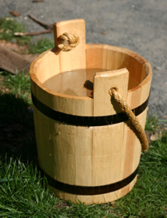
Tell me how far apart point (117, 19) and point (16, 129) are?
141 inches

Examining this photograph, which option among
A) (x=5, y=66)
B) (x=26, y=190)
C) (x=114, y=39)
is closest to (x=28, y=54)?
(x=5, y=66)

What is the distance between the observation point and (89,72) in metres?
2.72

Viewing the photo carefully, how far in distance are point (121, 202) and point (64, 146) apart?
762 mm

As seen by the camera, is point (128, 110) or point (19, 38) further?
point (19, 38)

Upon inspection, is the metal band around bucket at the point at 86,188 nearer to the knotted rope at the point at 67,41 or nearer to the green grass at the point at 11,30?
the knotted rope at the point at 67,41

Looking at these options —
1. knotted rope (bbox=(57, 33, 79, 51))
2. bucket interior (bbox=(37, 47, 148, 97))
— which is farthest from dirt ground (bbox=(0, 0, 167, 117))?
knotted rope (bbox=(57, 33, 79, 51))

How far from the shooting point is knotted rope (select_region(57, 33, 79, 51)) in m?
2.43

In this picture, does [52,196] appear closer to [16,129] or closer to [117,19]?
[16,129]

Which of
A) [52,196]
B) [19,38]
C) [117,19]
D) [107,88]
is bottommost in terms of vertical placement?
[52,196]

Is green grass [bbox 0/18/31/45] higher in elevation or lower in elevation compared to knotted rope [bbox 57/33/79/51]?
lower

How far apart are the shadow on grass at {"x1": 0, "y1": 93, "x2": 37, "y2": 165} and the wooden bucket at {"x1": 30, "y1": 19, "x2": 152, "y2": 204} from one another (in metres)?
0.52

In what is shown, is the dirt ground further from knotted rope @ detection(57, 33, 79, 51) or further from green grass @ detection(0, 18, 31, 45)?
knotted rope @ detection(57, 33, 79, 51)

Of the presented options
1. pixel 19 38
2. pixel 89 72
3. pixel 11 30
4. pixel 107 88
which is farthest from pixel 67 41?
pixel 11 30

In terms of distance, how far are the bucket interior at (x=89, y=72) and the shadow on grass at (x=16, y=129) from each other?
76 centimetres
